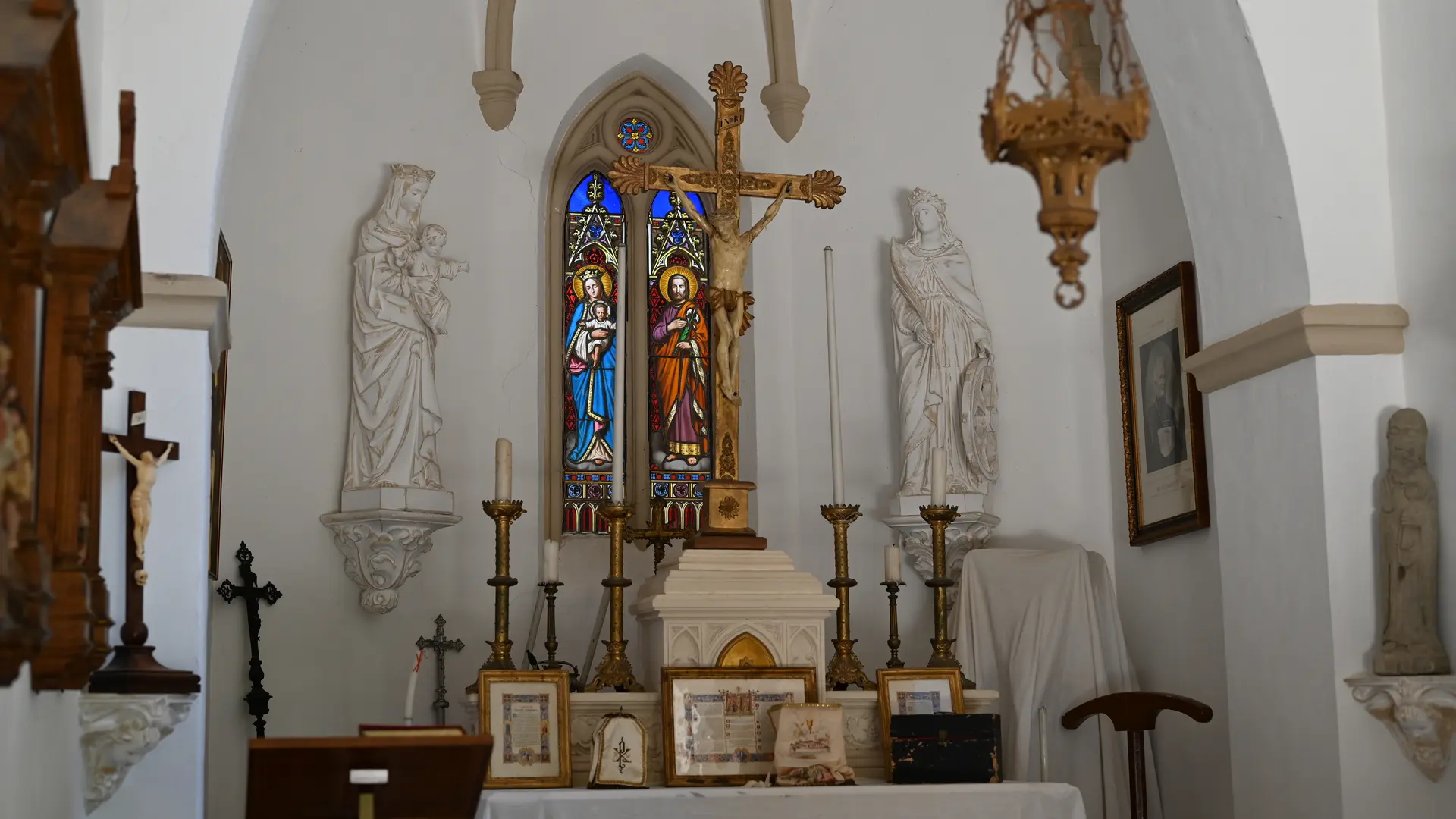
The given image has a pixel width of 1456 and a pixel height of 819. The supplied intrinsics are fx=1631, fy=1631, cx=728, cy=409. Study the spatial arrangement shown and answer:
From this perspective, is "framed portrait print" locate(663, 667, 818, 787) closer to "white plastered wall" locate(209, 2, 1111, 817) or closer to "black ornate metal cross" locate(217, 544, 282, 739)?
"white plastered wall" locate(209, 2, 1111, 817)

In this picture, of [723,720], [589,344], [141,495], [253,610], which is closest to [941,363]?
[589,344]

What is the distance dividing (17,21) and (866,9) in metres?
6.89

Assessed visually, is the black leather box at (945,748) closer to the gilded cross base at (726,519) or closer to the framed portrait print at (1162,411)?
the gilded cross base at (726,519)

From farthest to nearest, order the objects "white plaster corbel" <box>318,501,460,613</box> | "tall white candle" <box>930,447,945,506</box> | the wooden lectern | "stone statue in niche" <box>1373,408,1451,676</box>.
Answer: "white plaster corbel" <box>318,501,460,613</box>, "tall white candle" <box>930,447,945,506</box>, "stone statue in niche" <box>1373,408,1451,676</box>, the wooden lectern

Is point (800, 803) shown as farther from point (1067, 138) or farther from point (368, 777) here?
point (1067, 138)

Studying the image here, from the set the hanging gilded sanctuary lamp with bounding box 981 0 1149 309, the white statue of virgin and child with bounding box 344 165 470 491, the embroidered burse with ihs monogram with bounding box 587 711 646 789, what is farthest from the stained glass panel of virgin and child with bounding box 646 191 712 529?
the hanging gilded sanctuary lamp with bounding box 981 0 1149 309

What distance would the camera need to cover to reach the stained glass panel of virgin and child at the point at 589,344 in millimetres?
8469

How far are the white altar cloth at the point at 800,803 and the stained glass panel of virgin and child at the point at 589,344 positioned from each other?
3121mm

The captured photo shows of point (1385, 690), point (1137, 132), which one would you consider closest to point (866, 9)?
point (1385, 690)

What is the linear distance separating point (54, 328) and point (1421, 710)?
4.45 meters

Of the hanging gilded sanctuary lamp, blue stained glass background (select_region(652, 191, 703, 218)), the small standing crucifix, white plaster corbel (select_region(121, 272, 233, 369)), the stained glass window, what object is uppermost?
the stained glass window

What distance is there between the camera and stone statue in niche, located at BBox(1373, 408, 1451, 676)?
5.59m

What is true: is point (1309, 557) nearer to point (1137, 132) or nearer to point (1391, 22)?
point (1391, 22)

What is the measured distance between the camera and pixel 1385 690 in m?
5.54
